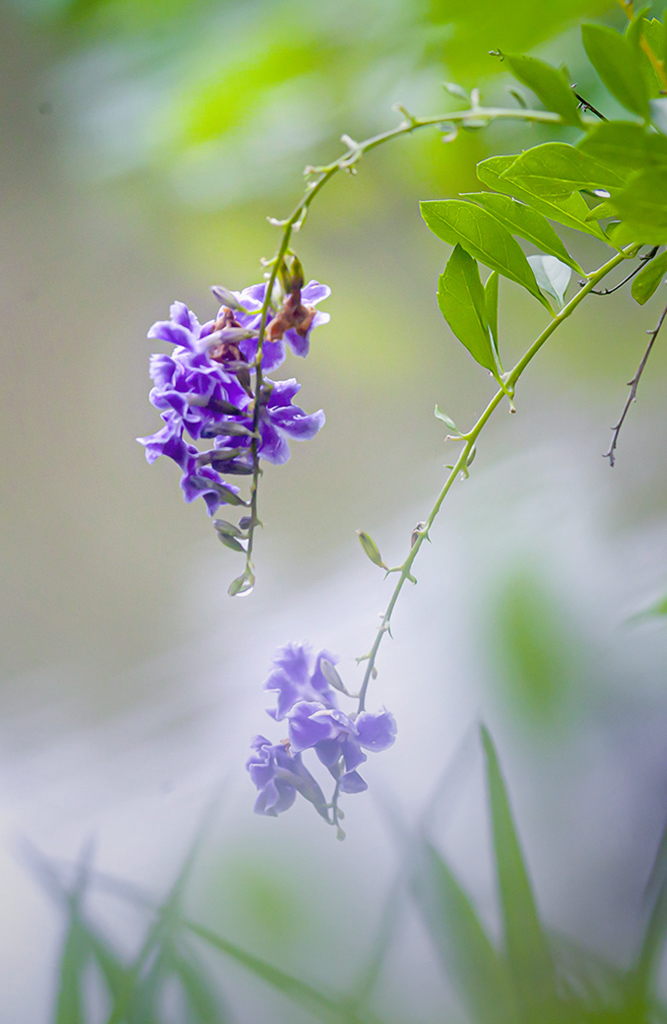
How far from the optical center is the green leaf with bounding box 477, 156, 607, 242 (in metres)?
0.34

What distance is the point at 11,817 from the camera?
2.36 feet

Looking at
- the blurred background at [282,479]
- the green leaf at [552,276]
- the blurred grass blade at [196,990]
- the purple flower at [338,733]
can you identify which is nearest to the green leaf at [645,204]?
the green leaf at [552,276]

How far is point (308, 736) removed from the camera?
15.1 inches

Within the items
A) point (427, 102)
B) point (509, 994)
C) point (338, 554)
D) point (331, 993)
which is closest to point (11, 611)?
point (338, 554)

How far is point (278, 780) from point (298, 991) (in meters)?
0.30

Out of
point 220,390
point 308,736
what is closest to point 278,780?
point 308,736

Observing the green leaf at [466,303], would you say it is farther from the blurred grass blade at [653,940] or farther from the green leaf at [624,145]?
the blurred grass blade at [653,940]

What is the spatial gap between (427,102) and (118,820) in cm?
84

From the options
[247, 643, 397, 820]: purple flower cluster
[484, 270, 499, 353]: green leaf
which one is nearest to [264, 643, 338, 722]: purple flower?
[247, 643, 397, 820]: purple flower cluster

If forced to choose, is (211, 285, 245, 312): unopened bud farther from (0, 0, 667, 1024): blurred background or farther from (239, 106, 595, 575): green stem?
(0, 0, 667, 1024): blurred background

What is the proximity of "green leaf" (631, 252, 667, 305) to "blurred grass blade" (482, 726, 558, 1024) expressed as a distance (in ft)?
1.46

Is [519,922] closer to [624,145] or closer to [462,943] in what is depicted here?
[462,943]

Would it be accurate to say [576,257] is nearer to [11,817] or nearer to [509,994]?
[509,994]

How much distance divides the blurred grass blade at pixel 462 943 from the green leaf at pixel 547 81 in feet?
1.91
